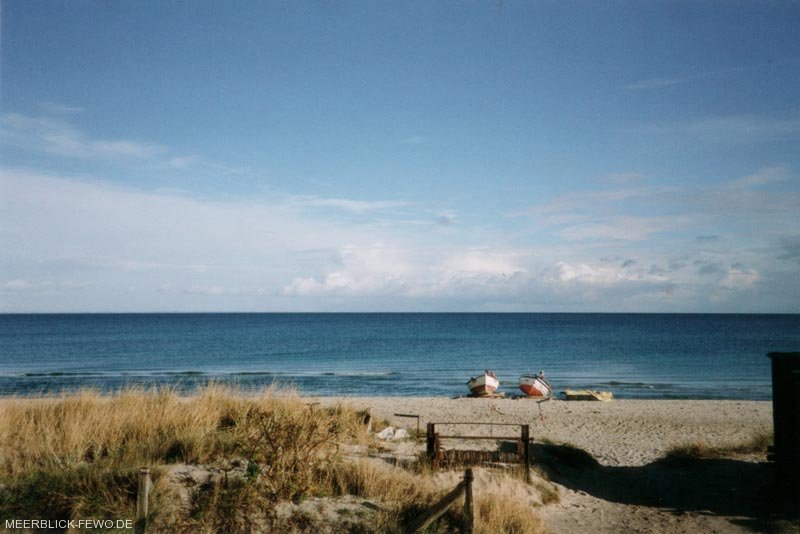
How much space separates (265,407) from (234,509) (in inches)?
168

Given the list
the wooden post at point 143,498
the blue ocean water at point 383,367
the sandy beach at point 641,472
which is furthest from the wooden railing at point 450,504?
the blue ocean water at point 383,367

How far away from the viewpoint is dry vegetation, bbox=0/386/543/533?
6938 mm

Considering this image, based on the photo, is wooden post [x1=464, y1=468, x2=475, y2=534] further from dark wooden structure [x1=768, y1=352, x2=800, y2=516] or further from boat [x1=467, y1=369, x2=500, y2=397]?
boat [x1=467, y1=369, x2=500, y2=397]

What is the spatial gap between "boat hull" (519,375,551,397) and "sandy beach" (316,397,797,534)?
6553 mm

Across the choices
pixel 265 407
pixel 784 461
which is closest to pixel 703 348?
pixel 784 461

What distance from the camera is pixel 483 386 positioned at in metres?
28.3

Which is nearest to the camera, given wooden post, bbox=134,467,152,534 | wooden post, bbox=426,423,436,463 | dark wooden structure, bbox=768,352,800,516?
wooden post, bbox=134,467,152,534

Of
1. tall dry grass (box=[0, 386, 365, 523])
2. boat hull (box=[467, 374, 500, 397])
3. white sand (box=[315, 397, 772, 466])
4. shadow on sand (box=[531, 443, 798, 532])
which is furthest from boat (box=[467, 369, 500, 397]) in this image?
tall dry grass (box=[0, 386, 365, 523])

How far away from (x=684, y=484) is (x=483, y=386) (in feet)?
56.9

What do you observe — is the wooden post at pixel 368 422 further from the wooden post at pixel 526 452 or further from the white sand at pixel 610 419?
the wooden post at pixel 526 452

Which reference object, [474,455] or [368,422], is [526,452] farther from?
[368,422]

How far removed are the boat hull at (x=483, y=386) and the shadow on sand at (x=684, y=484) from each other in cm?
1512

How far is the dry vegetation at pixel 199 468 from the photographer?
6938 mm

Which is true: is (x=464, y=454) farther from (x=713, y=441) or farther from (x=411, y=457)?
(x=713, y=441)
